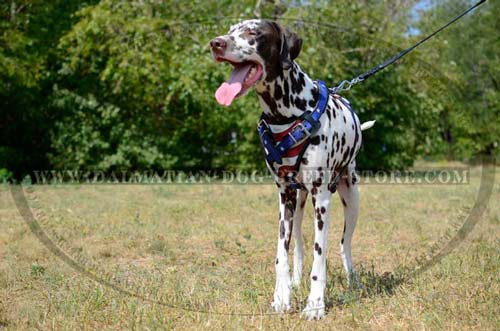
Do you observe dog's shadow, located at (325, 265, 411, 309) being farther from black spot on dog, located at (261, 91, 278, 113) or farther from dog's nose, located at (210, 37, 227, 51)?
dog's nose, located at (210, 37, 227, 51)

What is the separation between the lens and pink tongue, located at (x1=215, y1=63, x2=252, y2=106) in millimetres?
3848

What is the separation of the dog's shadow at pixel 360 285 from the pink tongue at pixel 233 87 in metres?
1.97

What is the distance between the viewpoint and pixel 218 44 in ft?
12.4

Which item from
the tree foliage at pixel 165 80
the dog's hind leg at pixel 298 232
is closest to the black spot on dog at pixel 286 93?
the dog's hind leg at pixel 298 232

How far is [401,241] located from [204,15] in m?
10.6

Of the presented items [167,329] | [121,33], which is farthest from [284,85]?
[121,33]

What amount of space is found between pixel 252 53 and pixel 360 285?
2.46m

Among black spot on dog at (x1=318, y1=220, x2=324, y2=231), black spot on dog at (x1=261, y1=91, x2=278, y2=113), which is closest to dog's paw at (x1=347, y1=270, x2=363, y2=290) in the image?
black spot on dog at (x1=318, y1=220, x2=324, y2=231)

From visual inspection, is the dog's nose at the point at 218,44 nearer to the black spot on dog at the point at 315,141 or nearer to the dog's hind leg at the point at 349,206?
the black spot on dog at the point at 315,141

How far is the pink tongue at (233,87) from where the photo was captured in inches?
151

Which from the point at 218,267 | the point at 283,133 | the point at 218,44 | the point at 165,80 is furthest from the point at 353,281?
the point at 165,80

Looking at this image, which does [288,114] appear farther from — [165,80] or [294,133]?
[165,80]

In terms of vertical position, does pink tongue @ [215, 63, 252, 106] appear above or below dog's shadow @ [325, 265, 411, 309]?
above

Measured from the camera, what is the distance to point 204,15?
51.7 ft
